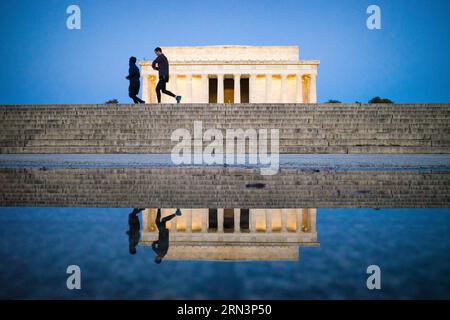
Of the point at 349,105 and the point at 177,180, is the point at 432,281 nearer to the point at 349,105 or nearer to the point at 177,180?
the point at 177,180

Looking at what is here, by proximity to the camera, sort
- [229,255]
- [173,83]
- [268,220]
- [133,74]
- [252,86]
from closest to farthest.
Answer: [229,255], [268,220], [133,74], [173,83], [252,86]

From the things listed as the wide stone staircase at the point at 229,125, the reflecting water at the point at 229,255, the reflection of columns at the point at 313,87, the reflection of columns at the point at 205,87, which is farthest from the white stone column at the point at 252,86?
the reflecting water at the point at 229,255

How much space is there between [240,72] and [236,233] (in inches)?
1778

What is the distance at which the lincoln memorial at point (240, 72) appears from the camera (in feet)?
152

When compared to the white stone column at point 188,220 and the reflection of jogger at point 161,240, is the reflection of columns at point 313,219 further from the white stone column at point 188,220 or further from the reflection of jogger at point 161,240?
the reflection of jogger at point 161,240

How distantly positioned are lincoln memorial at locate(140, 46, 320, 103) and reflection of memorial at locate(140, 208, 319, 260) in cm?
4383

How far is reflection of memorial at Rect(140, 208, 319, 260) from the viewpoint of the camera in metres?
2.08

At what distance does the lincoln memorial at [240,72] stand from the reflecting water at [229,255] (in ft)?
145

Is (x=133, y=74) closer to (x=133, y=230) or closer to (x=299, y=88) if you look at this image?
(x=133, y=230)

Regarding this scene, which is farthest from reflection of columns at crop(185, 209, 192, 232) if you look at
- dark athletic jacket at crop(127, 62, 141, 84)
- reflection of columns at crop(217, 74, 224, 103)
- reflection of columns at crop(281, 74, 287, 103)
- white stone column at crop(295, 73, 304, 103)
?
white stone column at crop(295, 73, 304, 103)

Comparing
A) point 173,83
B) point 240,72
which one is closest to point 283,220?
point 240,72

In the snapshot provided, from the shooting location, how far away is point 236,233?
2.57 meters
